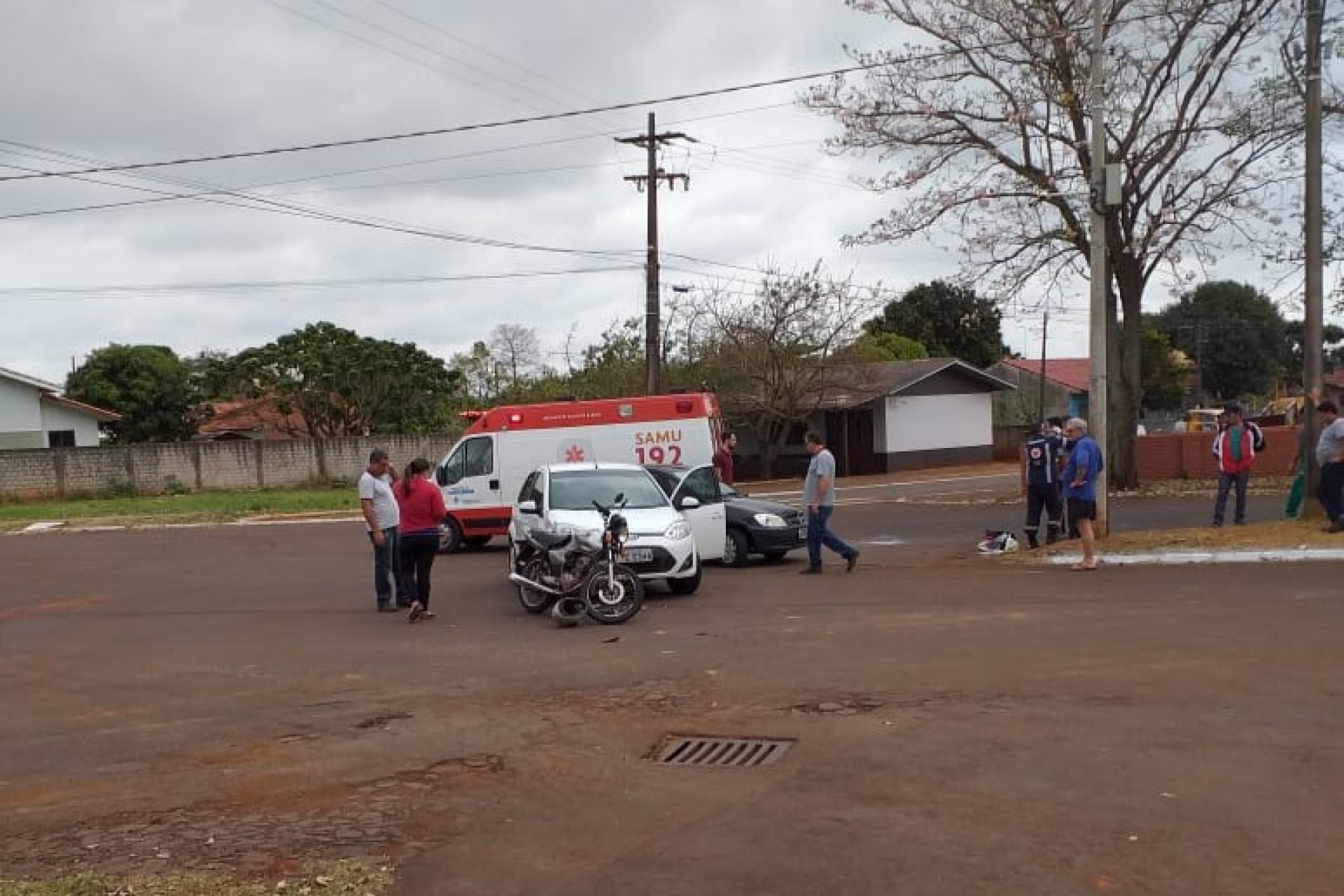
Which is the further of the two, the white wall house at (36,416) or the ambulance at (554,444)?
the white wall house at (36,416)

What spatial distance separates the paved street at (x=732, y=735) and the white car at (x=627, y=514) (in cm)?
46

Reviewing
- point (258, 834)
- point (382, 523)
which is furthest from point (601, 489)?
point (258, 834)

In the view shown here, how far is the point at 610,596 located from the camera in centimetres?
1187

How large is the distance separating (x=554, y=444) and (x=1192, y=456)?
55.3ft

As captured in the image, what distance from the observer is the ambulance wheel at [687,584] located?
1363 cm

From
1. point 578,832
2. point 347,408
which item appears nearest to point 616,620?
point 578,832

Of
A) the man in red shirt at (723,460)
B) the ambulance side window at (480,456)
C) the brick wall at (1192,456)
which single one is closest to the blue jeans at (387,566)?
the ambulance side window at (480,456)

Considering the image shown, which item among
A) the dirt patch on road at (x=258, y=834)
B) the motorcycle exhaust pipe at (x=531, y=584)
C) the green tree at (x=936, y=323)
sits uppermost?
the green tree at (x=936, y=323)

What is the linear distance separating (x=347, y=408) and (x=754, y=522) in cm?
3557

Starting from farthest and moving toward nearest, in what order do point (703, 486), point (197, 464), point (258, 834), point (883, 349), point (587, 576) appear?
1. point (883, 349)
2. point (197, 464)
3. point (703, 486)
4. point (587, 576)
5. point (258, 834)

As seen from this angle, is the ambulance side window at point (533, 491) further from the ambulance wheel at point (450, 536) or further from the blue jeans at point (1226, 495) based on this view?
the blue jeans at point (1226, 495)

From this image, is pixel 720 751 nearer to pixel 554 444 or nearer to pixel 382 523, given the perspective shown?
pixel 382 523

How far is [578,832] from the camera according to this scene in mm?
5641

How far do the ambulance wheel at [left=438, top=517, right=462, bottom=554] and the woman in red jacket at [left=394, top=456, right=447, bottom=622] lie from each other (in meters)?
7.35
